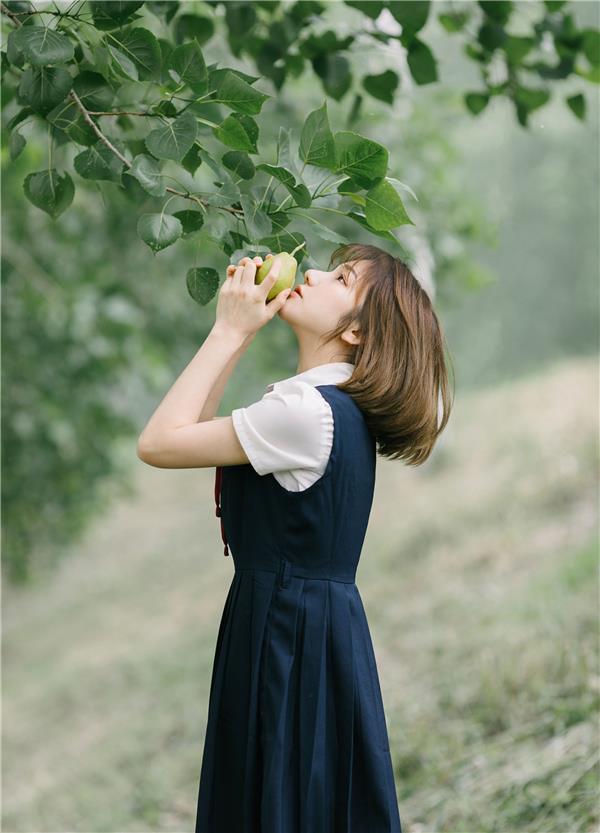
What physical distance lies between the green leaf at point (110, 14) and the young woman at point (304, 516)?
0.41 meters

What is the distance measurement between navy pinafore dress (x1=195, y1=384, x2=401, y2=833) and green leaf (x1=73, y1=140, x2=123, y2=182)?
491 millimetres

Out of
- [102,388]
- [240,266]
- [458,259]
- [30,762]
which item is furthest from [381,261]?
[30,762]

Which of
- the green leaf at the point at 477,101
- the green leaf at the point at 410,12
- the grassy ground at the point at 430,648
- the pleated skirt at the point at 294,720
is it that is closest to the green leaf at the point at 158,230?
the pleated skirt at the point at 294,720

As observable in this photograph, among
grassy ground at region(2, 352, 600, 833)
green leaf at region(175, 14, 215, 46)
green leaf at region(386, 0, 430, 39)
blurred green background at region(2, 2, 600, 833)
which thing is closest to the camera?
green leaf at region(386, 0, 430, 39)

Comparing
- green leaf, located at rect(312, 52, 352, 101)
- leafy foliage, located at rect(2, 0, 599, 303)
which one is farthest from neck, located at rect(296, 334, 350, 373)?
green leaf, located at rect(312, 52, 352, 101)

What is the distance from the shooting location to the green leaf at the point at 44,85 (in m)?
1.56

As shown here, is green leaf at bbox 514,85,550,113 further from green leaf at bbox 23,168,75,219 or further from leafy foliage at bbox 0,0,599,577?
green leaf at bbox 23,168,75,219

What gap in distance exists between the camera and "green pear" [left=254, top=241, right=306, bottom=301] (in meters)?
1.64

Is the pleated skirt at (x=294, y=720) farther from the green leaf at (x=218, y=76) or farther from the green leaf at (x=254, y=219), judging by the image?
the green leaf at (x=218, y=76)

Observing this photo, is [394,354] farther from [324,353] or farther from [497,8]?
[497,8]

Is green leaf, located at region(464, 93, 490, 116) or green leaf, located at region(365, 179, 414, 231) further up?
green leaf, located at region(464, 93, 490, 116)

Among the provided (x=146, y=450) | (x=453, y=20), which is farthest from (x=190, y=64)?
(x=453, y=20)

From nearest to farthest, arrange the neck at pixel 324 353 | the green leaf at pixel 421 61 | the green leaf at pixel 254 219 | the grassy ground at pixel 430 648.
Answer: the green leaf at pixel 254 219, the neck at pixel 324 353, the green leaf at pixel 421 61, the grassy ground at pixel 430 648

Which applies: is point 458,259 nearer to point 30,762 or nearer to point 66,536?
point 30,762
